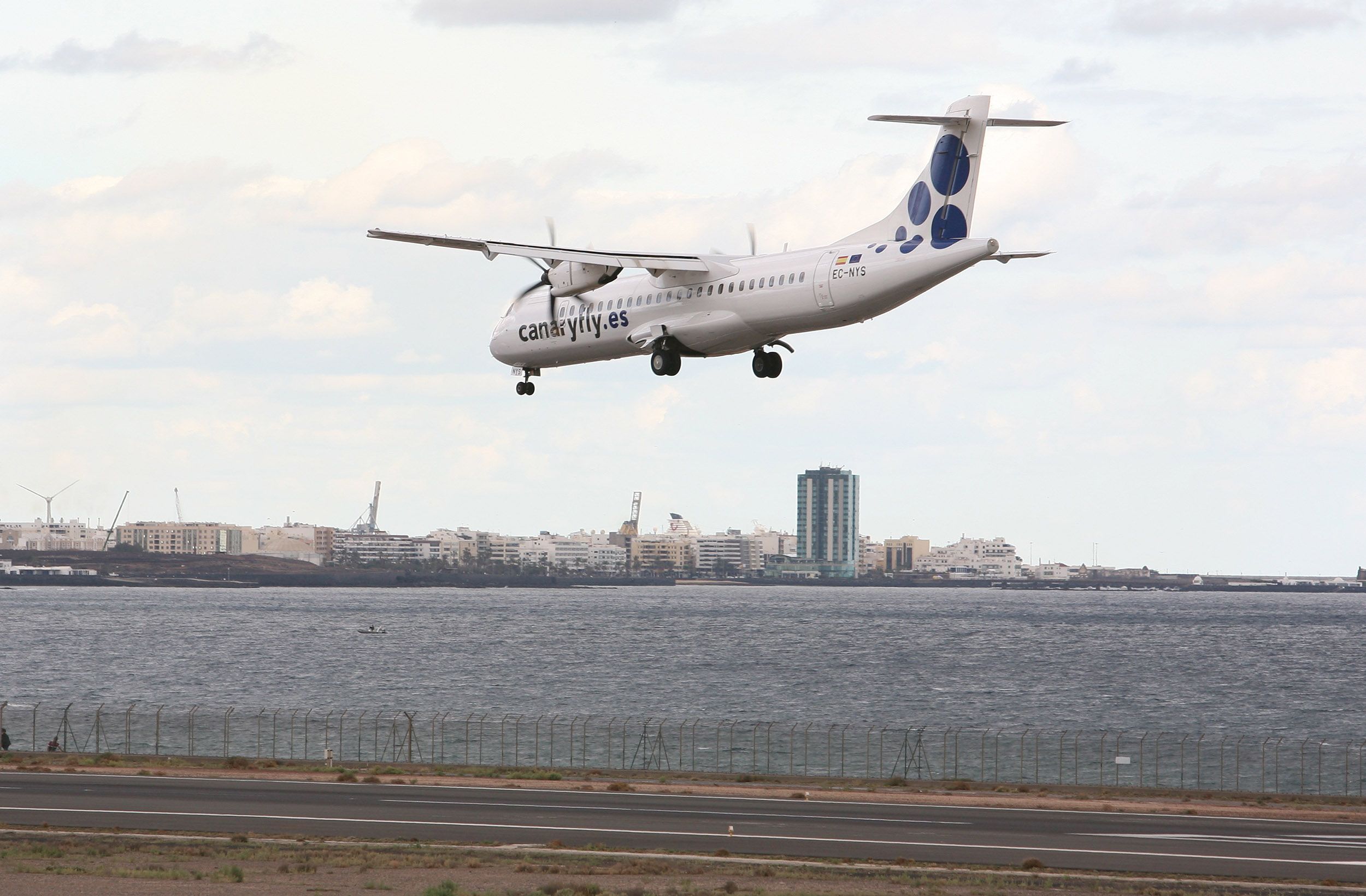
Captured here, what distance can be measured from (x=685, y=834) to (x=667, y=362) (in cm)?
1201

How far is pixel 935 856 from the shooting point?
31.8 meters

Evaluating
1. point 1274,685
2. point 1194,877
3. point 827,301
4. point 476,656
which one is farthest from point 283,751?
point 1274,685

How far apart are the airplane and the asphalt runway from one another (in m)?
11.5

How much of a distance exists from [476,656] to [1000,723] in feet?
209

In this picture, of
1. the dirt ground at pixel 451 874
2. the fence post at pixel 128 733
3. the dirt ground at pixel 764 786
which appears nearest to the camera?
the dirt ground at pixel 451 874

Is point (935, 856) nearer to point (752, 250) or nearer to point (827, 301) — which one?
point (827, 301)

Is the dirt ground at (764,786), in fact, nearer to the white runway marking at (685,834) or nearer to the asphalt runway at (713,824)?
the asphalt runway at (713,824)

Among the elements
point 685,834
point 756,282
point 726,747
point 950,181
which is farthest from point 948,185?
point 726,747

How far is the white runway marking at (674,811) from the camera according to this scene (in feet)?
126

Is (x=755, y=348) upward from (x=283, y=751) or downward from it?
upward

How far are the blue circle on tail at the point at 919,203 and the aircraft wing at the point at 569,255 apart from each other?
5736 millimetres

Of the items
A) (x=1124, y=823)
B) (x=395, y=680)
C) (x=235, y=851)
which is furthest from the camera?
(x=395, y=680)

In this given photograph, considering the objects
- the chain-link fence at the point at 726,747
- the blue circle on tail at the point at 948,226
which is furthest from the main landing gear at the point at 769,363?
the chain-link fence at the point at 726,747

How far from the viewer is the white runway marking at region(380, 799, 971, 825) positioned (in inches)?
1515
